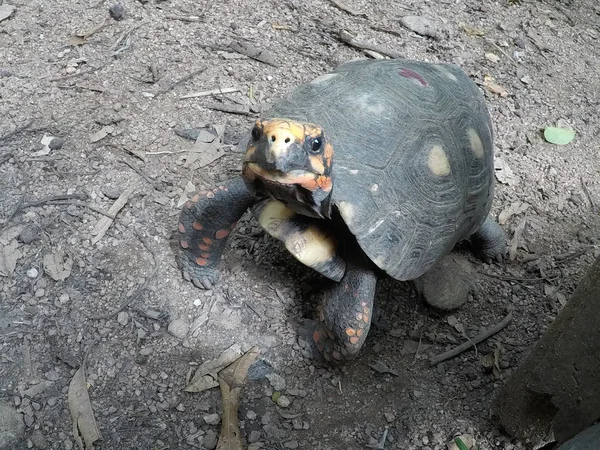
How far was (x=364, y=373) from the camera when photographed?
2656 millimetres

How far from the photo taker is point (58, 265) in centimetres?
280

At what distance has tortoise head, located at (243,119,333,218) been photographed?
1.86 meters

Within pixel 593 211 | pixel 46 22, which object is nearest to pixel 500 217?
pixel 593 211

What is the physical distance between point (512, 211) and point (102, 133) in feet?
7.54

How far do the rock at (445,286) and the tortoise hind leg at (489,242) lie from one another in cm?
17

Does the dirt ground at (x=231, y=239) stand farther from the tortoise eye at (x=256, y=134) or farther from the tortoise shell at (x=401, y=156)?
the tortoise eye at (x=256, y=134)

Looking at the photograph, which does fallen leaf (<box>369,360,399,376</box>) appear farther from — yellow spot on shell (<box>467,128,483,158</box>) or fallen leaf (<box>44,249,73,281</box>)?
fallen leaf (<box>44,249,73,281</box>)

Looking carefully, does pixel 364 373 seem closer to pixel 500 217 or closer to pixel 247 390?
pixel 247 390

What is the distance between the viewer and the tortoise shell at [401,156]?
223cm

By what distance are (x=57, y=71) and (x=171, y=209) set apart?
1330mm

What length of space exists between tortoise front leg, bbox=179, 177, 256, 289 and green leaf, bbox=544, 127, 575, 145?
214 centimetres

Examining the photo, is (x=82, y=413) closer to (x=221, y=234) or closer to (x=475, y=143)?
(x=221, y=234)

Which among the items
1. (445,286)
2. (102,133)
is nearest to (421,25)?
(445,286)

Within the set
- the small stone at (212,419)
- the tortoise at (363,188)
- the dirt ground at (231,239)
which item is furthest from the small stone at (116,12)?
the small stone at (212,419)
